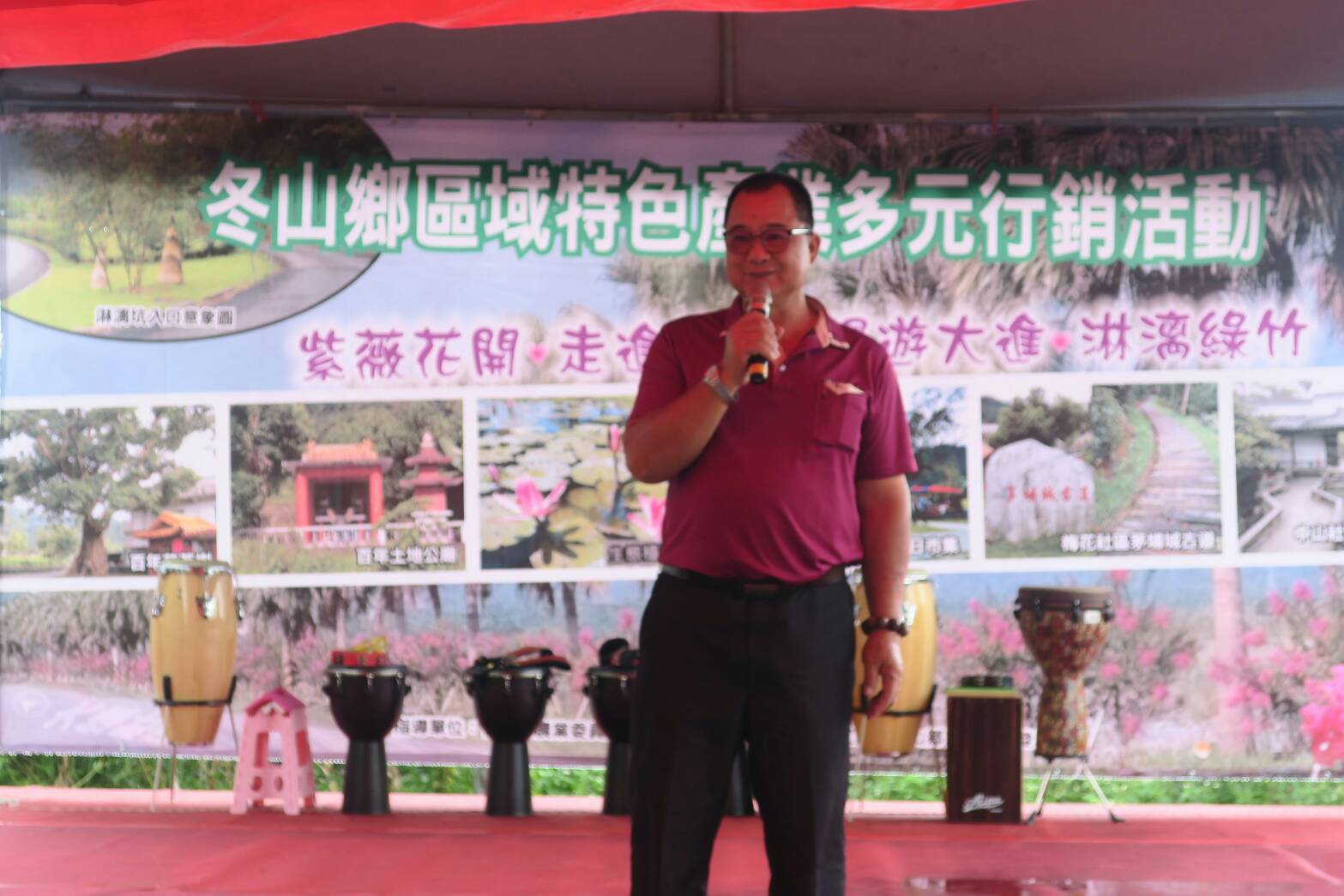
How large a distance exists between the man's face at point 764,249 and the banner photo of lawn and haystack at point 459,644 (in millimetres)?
3027

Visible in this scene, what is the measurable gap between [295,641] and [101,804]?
0.84 metres

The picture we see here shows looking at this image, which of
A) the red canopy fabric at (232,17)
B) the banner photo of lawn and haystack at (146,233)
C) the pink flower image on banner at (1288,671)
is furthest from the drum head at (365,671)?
the pink flower image on banner at (1288,671)

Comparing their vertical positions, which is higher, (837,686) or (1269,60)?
(1269,60)

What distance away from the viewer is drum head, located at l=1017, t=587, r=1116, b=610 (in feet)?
15.5

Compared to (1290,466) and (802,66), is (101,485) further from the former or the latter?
(1290,466)

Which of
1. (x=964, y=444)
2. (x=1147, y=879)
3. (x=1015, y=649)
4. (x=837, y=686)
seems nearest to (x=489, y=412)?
(x=964, y=444)

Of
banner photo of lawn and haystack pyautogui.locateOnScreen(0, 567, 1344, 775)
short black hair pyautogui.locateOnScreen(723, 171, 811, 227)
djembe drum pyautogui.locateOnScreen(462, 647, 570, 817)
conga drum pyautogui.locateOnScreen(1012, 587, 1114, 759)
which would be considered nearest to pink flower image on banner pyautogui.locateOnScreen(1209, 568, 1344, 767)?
banner photo of lawn and haystack pyautogui.locateOnScreen(0, 567, 1344, 775)

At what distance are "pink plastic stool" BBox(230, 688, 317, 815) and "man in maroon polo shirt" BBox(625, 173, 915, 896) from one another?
116 inches

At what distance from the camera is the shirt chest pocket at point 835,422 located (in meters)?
2.29

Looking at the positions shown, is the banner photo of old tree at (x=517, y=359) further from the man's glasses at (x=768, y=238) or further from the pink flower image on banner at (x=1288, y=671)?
the man's glasses at (x=768, y=238)

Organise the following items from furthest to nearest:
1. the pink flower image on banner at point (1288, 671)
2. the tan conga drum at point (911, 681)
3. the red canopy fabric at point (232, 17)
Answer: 1. the pink flower image on banner at point (1288, 671)
2. the tan conga drum at point (911, 681)
3. the red canopy fabric at point (232, 17)

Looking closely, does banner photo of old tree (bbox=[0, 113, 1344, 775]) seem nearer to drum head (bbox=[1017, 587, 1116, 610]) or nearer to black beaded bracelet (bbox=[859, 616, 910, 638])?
drum head (bbox=[1017, 587, 1116, 610])

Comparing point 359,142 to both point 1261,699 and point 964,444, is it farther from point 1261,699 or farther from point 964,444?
point 1261,699

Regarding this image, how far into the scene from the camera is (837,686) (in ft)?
7.42
